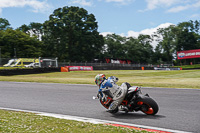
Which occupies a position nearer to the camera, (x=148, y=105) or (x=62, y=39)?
(x=148, y=105)

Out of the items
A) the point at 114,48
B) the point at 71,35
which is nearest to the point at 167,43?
the point at 114,48

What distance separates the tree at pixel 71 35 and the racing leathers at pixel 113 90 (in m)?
61.5

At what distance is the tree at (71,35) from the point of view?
220ft

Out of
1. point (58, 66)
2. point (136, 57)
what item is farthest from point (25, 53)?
point (136, 57)

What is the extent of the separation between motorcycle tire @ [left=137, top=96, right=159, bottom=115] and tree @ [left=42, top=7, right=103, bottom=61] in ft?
203

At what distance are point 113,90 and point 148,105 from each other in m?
1.08

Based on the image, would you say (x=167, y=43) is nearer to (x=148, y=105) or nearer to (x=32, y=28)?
(x=32, y=28)

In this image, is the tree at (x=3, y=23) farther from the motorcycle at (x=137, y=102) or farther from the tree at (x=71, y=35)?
the motorcycle at (x=137, y=102)

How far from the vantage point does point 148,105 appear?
6297 millimetres

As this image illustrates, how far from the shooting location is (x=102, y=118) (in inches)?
253

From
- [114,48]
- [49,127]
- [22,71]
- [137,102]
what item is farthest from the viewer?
[114,48]

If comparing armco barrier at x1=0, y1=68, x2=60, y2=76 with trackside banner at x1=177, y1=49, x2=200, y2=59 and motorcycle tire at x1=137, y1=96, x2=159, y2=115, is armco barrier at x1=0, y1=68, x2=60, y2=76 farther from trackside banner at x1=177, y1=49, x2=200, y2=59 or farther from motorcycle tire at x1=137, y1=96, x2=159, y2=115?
→ trackside banner at x1=177, y1=49, x2=200, y2=59

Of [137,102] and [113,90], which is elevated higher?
[113,90]

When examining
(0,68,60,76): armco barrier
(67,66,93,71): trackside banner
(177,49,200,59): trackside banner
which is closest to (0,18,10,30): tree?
(67,66,93,71): trackside banner
